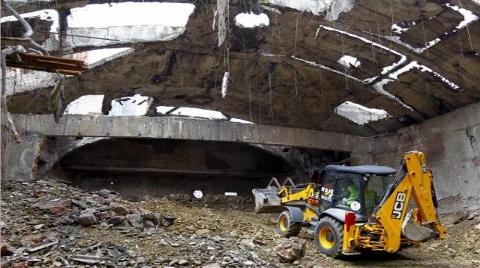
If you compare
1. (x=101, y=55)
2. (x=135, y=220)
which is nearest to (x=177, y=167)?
(x=101, y=55)

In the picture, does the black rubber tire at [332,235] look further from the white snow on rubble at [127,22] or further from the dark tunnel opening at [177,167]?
the dark tunnel opening at [177,167]

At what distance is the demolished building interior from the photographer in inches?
291

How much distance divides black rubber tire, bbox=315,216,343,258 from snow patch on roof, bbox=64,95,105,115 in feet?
31.0

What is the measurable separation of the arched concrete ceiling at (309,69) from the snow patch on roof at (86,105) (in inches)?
12.7

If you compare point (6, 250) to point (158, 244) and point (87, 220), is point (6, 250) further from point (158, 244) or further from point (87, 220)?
point (158, 244)

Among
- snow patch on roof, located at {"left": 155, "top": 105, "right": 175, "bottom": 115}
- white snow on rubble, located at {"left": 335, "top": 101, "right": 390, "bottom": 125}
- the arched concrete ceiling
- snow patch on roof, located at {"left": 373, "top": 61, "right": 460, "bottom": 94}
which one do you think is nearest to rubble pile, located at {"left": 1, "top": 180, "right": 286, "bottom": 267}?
the arched concrete ceiling

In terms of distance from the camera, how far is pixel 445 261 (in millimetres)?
8469

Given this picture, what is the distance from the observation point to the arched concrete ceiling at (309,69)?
10.1 m

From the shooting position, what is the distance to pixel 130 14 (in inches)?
437

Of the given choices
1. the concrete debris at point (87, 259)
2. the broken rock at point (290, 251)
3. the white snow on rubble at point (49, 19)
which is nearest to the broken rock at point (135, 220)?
the concrete debris at point (87, 259)

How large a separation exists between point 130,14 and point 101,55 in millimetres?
1868

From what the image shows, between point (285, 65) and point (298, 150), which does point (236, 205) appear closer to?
point (298, 150)

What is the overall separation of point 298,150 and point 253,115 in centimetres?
306

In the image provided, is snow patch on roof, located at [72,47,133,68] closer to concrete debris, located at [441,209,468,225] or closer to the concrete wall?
the concrete wall
